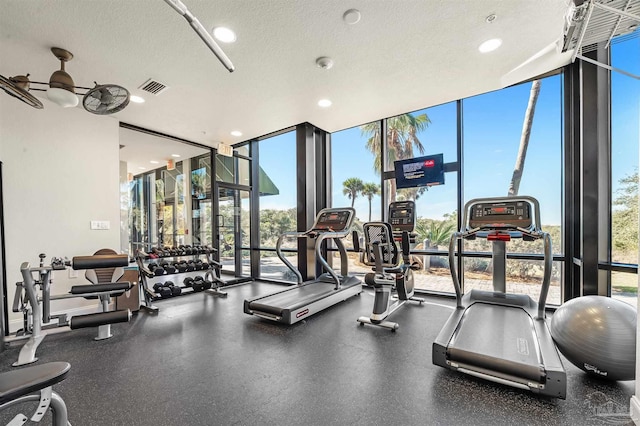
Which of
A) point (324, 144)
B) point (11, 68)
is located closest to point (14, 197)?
point (11, 68)

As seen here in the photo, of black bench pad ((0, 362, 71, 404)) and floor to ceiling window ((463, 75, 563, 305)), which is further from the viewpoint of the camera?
floor to ceiling window ((463, 75, 563, 305))

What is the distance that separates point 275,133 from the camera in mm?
5984

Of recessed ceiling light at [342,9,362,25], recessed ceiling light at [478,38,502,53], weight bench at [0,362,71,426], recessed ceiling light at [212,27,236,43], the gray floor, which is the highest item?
recessed ceiling light at [342,9,362,25]

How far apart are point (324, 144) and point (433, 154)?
2307mm

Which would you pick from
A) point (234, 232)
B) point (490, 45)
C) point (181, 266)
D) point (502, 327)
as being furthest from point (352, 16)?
point (234, 232)

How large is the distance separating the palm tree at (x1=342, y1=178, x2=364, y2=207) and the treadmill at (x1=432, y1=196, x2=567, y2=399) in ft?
7.69

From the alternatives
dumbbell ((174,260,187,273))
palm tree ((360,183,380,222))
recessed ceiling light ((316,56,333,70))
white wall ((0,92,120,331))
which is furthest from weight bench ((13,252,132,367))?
palm tree ((360,183,380,222))

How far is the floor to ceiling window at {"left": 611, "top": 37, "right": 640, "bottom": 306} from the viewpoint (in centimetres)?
272

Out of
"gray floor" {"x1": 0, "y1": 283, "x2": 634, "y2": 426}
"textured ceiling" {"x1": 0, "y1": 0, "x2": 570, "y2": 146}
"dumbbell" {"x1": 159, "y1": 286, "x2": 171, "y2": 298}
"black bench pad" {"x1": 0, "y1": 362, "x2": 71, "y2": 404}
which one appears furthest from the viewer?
"dumbbell" {"x1": 159, "y1": 286, "x2": 171, "y2": 298}

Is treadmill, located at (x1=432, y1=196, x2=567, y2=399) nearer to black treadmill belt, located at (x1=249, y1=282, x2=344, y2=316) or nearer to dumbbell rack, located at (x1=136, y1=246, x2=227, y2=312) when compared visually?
black treadmill belt, located at (x1=249, y1=282, x2=344, y2=316)

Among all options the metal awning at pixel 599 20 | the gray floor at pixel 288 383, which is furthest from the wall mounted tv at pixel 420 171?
the metal awning at pixel 599 20

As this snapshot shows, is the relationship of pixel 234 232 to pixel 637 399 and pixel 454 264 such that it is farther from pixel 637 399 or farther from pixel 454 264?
pixel 637 399

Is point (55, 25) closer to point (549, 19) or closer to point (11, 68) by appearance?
point (11, 68)

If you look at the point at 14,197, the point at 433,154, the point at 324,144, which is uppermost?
the point at 324,144
